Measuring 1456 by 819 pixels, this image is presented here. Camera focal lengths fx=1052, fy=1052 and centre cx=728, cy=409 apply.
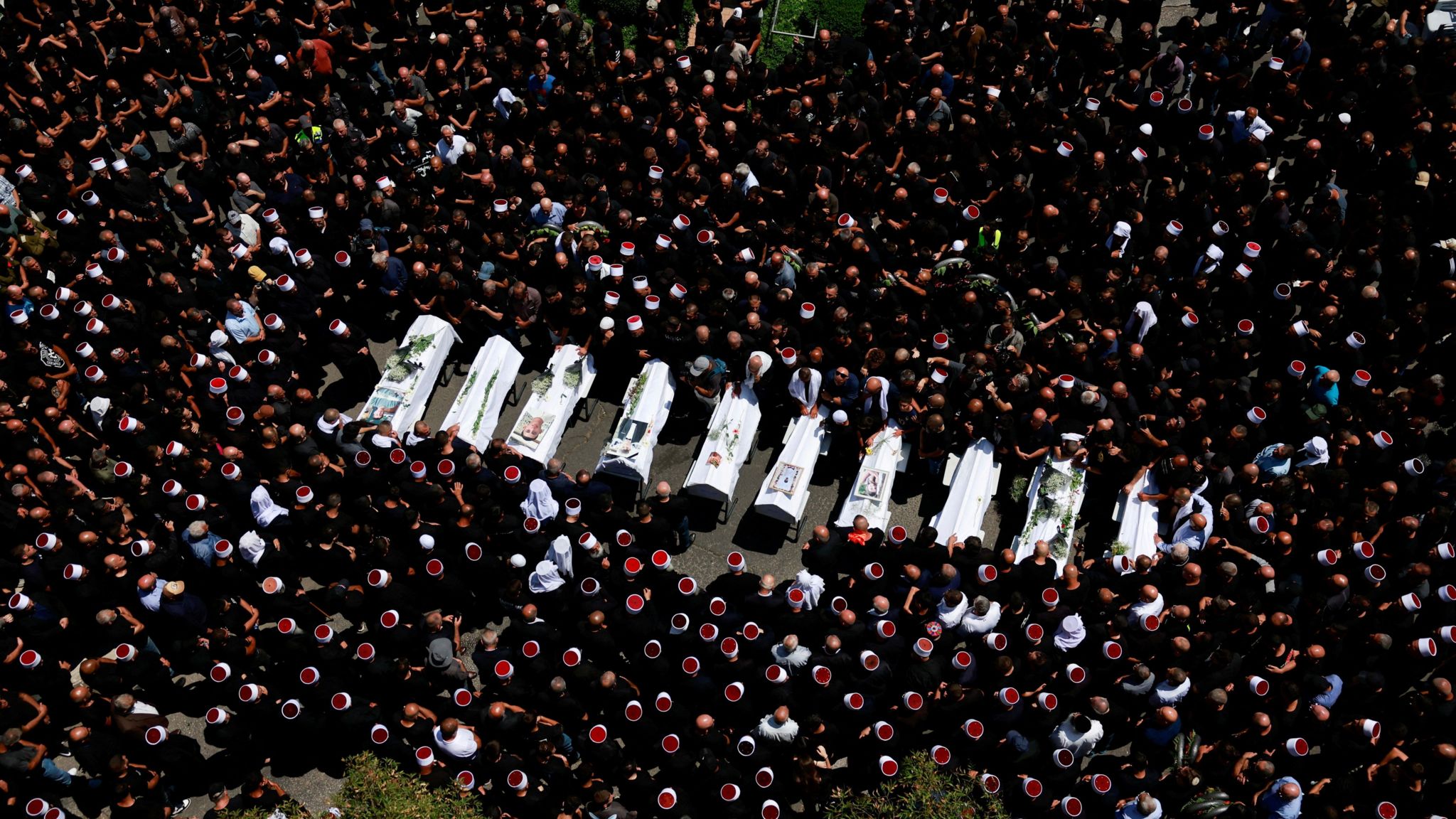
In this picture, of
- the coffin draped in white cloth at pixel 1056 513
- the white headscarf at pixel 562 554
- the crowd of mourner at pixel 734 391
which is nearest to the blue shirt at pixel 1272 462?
the crowd of mourner at pixel 734 391

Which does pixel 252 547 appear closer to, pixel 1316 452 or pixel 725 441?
pixel 725 441

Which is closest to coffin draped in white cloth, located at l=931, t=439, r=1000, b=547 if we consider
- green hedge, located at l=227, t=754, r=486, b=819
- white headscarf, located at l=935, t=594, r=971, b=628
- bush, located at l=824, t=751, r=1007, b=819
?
white headscarf, located at l=935, t=594, r=971, b=628

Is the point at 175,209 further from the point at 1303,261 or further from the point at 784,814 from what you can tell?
the point at 1303,261

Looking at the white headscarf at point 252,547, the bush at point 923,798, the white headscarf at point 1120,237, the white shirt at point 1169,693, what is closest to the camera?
the bush at point 923,798

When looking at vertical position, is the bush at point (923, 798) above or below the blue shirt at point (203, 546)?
above

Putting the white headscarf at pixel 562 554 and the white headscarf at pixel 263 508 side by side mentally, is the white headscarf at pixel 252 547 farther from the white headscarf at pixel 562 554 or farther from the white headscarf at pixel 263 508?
the white headscarf at pixel 562 554

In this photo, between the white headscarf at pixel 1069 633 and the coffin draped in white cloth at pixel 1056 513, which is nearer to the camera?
the white headscarf at pixel 1069 633

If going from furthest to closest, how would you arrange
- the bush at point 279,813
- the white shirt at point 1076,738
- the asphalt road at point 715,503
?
the asphalt road at point 715,503 → the white shirt at point 1076,738 → the bush at point 279,813

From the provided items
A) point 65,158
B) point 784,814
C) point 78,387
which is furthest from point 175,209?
point 784,814
